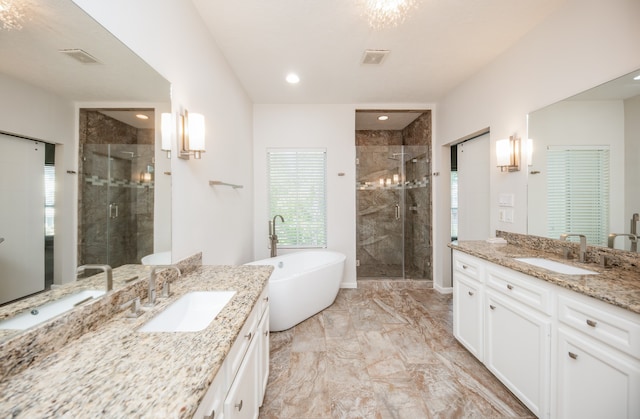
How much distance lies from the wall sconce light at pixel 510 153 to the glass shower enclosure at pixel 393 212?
4.62 ft

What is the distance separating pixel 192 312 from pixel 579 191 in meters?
2.70

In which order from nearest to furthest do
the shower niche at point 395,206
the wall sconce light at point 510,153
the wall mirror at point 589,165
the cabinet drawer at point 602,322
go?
the cabinet drawer at point 602,322, the wall mirror at point 589,165, the wall sconce light at point 510,153, the shower niche at point 395,206

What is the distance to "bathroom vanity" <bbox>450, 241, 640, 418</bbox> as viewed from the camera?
1.06m

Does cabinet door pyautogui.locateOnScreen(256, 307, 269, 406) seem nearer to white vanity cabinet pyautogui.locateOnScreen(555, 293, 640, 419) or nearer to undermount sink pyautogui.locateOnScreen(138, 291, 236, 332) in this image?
undermount sink pyautogui.locateOnScreen(138, 291, 236, 332)

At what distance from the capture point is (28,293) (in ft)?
2.55

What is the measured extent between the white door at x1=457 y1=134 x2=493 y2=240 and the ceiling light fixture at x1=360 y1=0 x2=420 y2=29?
1696mm

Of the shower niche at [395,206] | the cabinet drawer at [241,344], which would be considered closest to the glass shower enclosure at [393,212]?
the shower niche at [395,206]

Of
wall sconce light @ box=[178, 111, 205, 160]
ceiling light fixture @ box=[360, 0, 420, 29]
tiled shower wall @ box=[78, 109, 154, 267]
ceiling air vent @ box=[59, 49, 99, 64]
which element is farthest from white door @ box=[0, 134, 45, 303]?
ceiling light fixture @ box=[360, 0, 420, 29]

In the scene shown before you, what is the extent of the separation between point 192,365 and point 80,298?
59cm

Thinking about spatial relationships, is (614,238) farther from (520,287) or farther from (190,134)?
(190,134)

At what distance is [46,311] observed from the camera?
0.81 meters

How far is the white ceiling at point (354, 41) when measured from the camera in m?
1.82

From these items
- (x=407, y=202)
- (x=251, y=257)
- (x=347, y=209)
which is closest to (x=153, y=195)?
(x=251, y=257)

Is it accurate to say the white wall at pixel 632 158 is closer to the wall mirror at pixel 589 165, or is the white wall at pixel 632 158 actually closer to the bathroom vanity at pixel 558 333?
the wall mirror at pixel 589 165
